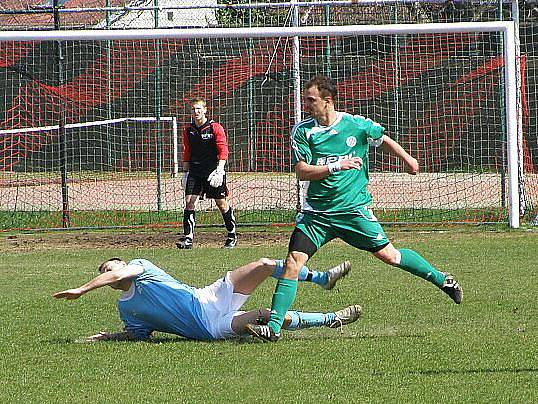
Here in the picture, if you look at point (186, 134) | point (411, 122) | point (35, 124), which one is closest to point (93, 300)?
point (186, 134)

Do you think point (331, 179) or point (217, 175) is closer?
point (331, 179)

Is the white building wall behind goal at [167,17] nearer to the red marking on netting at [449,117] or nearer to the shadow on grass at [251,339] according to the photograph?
the red marking on netting at [449,117]

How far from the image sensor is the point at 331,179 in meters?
7.84

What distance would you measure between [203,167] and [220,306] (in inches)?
273

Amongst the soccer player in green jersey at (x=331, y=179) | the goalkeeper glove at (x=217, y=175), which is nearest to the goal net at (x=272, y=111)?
the goalkeeper glove at (x=217, y=175)

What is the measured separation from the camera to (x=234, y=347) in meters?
7.43

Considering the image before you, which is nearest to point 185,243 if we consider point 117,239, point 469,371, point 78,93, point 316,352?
point 117,239

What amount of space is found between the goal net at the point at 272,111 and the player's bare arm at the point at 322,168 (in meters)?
9.64

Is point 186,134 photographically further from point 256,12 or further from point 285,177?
point 256,12

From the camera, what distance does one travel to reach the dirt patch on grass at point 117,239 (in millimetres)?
14531

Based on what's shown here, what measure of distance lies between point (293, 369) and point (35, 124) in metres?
18.9

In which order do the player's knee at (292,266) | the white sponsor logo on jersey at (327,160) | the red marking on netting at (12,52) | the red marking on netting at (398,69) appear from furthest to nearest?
the red marking on netting at (12,52)
the red marking on netting at (398,69)
the white sponsor logo on jersey at (327,160)
the player's knee at (292,266)

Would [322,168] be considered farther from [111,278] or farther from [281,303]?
[111,278]

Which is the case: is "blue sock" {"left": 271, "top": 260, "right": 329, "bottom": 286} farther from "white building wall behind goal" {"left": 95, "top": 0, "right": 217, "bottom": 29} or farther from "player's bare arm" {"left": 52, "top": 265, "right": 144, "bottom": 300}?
"white building wall behind goal" {"left": 95, "top": 0, "right": 217, "bottom": 29}
